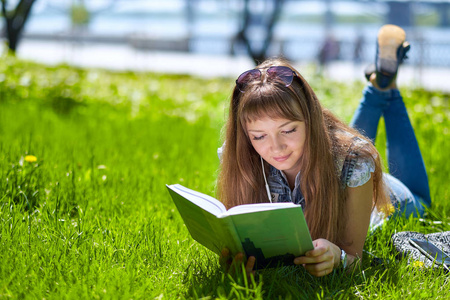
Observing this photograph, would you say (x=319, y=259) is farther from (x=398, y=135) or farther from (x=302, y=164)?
(x=398, y=135)

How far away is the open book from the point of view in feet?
5.25

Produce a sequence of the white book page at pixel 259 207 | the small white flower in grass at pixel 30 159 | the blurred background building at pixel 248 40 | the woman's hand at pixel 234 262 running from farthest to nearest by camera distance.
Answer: the blurred background building at pixel 248 40
the small white flower in grass at pixel 30 159
the woman's hand at pixel 234 262
the white book page at pixel 259 207

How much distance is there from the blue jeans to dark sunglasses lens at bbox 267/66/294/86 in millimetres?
1085

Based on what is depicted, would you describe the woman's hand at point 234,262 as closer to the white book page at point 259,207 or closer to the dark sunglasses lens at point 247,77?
the white book page at point 259,207

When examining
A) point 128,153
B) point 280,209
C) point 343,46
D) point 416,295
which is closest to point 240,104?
point 280,209

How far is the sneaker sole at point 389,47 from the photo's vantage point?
282 centimetres

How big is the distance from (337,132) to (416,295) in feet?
2.09

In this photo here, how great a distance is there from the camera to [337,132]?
2115mm

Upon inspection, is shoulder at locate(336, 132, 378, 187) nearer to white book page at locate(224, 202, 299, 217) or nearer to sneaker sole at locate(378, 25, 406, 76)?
white book page at locate(224, 202, 299, 217)

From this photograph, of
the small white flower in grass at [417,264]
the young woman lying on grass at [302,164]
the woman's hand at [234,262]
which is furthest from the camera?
the small white flower in grass at [417,264]

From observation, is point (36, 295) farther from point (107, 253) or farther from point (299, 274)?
point (299, 274)

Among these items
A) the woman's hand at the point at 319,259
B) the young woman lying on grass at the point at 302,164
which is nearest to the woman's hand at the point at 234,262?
the young woman lying on grass at the point at 302,164

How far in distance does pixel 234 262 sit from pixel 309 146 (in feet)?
1.66

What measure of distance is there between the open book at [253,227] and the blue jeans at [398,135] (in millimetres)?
1280
